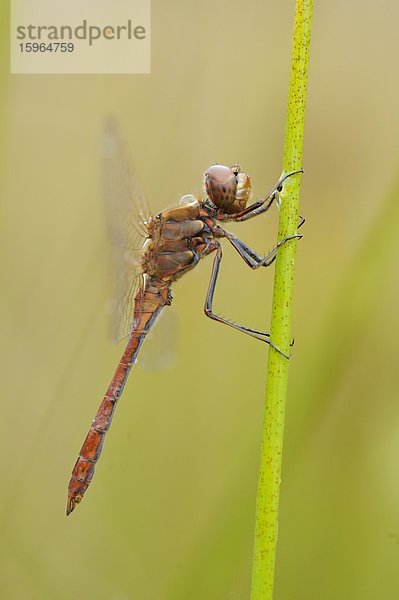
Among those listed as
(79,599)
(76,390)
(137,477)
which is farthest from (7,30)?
(79,599)

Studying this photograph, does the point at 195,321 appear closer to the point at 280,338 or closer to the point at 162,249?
the point at 162,249

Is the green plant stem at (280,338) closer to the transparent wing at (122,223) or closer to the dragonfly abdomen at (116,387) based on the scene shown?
the dragonfly abdomen at (116,387)

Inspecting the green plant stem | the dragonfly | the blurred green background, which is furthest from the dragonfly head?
the green plant stem

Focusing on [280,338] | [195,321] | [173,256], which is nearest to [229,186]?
[173,256]

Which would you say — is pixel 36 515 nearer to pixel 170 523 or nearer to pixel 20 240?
pixel 170 523

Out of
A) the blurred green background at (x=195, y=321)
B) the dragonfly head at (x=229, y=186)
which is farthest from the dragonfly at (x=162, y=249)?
the blurred green background at (x=195, y=321)
